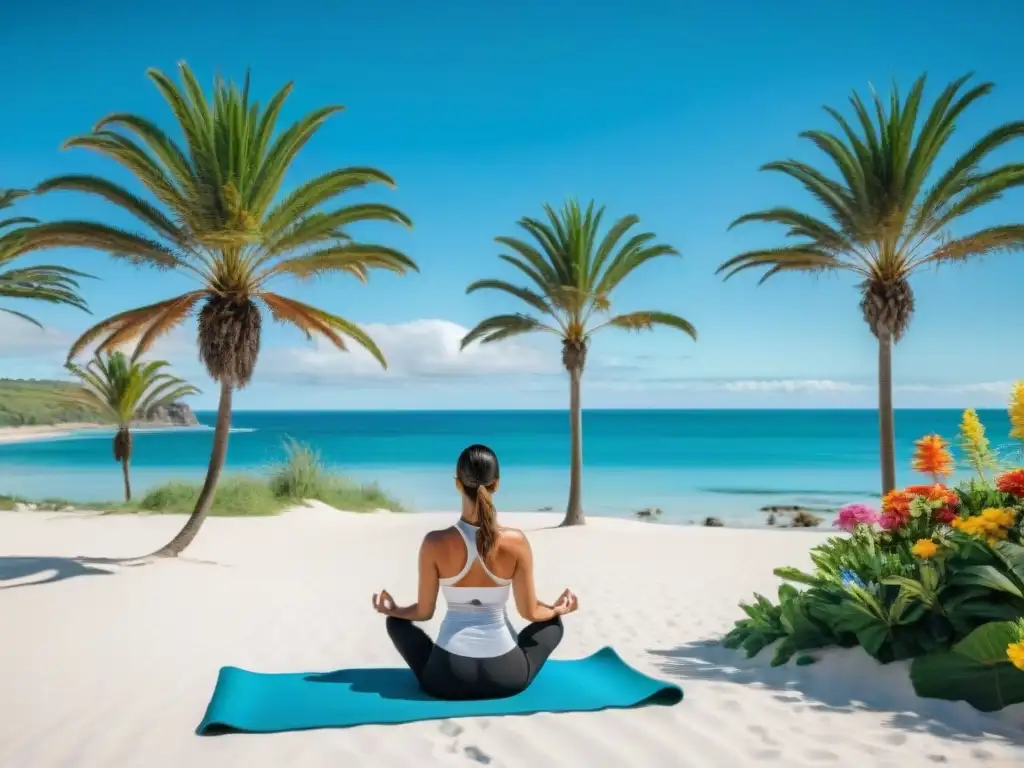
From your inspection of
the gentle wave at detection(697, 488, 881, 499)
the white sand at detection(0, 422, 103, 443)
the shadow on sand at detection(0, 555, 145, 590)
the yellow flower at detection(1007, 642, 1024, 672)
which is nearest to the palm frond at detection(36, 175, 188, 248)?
the shadow on sand at detection(0, 555, 145, 590)

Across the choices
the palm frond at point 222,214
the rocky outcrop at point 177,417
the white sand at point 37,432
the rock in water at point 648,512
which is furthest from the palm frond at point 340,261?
the rocky outcrop at point 177,417

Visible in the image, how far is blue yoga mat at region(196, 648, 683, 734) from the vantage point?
4.48m

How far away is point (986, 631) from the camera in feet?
15.0

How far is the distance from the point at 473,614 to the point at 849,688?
2333 millimetres

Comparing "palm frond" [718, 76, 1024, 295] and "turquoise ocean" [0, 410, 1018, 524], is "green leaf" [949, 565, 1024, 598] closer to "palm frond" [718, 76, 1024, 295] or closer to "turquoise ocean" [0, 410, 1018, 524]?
"turquoise ocean" [0, 410, 1018, 524]

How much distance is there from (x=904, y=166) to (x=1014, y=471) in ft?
34.2

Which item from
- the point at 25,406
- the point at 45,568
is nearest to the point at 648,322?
the point at 45,568

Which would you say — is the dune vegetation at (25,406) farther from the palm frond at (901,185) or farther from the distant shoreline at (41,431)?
the palm frond at (901,185)

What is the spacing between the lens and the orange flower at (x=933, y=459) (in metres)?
5.90

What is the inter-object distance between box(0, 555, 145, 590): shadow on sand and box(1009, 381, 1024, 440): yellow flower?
9843 mm

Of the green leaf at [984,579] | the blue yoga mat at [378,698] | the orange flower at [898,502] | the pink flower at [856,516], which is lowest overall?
the blue yoga mat at [378,698]

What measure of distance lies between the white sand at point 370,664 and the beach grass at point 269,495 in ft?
19.7

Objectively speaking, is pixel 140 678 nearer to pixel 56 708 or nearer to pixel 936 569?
pixel 56 708

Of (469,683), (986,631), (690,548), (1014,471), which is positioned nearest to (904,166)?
(690,548)
